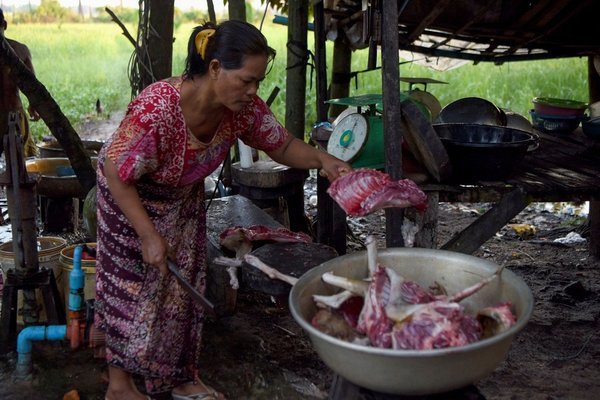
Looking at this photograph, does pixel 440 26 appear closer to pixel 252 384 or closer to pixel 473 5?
pixel 473 5

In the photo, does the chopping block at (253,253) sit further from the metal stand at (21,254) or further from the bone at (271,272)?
the metal stand at (21,254)

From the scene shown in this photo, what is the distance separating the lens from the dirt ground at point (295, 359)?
3.63 m

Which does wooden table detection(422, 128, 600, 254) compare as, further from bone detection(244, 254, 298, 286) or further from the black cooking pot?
bone detection(244, 254, 298, 286)

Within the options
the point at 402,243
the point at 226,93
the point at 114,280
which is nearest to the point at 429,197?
the point at 402,243

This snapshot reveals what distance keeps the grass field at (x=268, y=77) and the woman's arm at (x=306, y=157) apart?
25.7 ft

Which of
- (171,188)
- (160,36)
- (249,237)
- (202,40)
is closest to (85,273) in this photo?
(249,237)

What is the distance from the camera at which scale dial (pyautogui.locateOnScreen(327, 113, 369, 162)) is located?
12.9ft

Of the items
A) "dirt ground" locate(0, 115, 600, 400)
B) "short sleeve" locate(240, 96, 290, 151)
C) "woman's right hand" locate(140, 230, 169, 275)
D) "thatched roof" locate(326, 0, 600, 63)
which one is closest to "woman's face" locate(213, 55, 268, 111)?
"short sleeve" locate(240, 96, 290, 151)

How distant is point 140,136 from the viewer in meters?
2.56

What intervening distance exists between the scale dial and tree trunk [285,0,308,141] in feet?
4.63

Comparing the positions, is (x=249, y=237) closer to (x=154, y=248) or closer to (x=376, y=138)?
(x=376, y=138)

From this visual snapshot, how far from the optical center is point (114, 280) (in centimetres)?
299

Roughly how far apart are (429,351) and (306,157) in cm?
155

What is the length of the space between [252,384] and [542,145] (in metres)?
2.87
